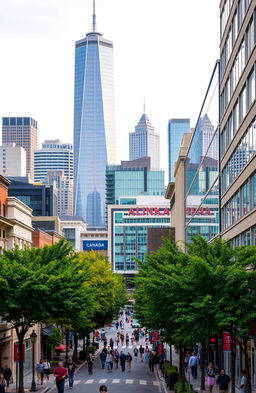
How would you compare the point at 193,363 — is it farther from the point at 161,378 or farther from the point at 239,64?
the point at 239,64

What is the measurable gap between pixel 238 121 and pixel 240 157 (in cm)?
258

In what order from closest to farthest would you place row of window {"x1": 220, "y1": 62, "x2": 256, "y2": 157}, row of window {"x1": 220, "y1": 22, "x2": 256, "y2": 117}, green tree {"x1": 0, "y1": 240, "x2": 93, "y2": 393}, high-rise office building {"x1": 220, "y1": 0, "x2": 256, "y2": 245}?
high-rise office building {"x1": 220, "y1": 0, "x2": 256, "y2": 245} → row of window {"x1": 220, "y1": 22, "x2": 256, "y2": 117} → row of window {"x1": 220, "y1": 62, "x2": 256, "y2": 157} → green tree {"x1": 0, "y1": 240, "x2": 93, "y2": 393}

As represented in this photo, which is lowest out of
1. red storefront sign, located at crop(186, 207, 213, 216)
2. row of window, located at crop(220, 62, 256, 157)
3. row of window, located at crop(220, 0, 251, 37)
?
red storefront sign, located at crop(186, 207, 213, 216)

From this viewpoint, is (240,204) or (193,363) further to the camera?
(193,363)

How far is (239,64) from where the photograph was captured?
50.7m

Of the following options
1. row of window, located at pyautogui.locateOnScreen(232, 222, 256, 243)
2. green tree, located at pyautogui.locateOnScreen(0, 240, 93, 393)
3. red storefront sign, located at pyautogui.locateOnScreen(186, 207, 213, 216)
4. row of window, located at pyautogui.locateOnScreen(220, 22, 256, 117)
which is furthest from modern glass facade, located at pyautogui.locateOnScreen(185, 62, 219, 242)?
green tree, located at pyautogui.locateOnScreen(0, 240, 93, 393)

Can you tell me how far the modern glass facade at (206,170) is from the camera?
66000 mm

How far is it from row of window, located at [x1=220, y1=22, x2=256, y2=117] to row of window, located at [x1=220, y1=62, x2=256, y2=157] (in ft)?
4.71

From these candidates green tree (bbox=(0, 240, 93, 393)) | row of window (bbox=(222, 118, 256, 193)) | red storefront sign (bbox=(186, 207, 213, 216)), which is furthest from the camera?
red storefront sign (bbox=(186, 207, 213, 216))

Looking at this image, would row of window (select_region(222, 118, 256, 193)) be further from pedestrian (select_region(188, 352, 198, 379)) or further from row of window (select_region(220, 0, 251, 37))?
pedestrian (select_region(188, 352, 198, 379))

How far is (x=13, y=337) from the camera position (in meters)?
65.7

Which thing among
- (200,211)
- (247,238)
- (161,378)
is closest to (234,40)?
(247,238)

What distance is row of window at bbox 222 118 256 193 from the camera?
147 feet

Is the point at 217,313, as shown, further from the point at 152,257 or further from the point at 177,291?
the point at 152,257
